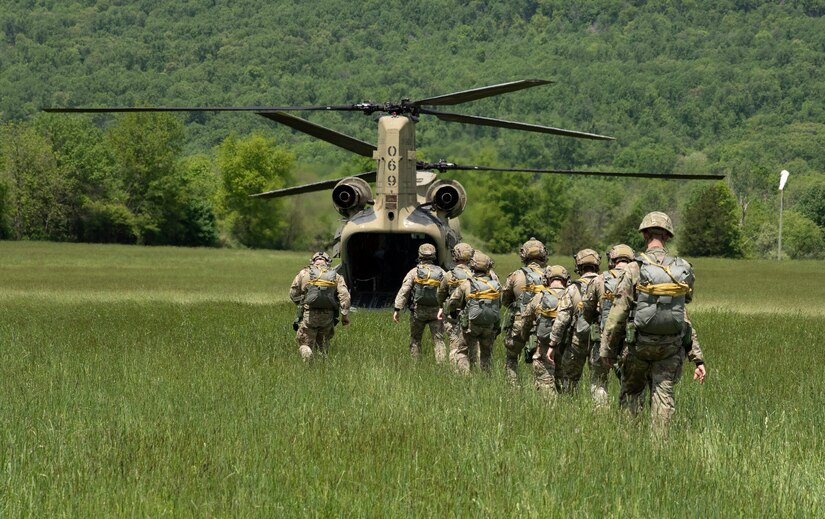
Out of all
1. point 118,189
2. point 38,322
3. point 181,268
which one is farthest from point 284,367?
point 118,189

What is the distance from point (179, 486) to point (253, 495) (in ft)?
2.15

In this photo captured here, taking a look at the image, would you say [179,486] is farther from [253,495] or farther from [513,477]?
[513,477]

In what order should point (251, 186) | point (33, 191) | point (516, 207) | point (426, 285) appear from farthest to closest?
point (516, 207) < point (251, 186) < point (33, 191) < point (426, 285)

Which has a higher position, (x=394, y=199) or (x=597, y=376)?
(x=394, y=199)

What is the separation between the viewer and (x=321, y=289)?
15.2m

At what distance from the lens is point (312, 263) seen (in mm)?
15562

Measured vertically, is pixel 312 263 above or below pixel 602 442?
above

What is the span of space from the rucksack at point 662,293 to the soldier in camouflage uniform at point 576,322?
166cm

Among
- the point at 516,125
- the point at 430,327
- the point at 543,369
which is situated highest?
the point at 516,125

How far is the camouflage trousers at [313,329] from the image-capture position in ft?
50.7

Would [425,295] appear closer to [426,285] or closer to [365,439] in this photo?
[426,285]

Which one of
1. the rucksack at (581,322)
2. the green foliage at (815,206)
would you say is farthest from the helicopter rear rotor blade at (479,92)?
the green foliage at (815,206)

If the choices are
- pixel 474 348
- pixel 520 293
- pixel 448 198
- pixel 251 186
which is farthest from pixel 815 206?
pixel 520 293

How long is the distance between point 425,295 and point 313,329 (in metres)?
1.54
